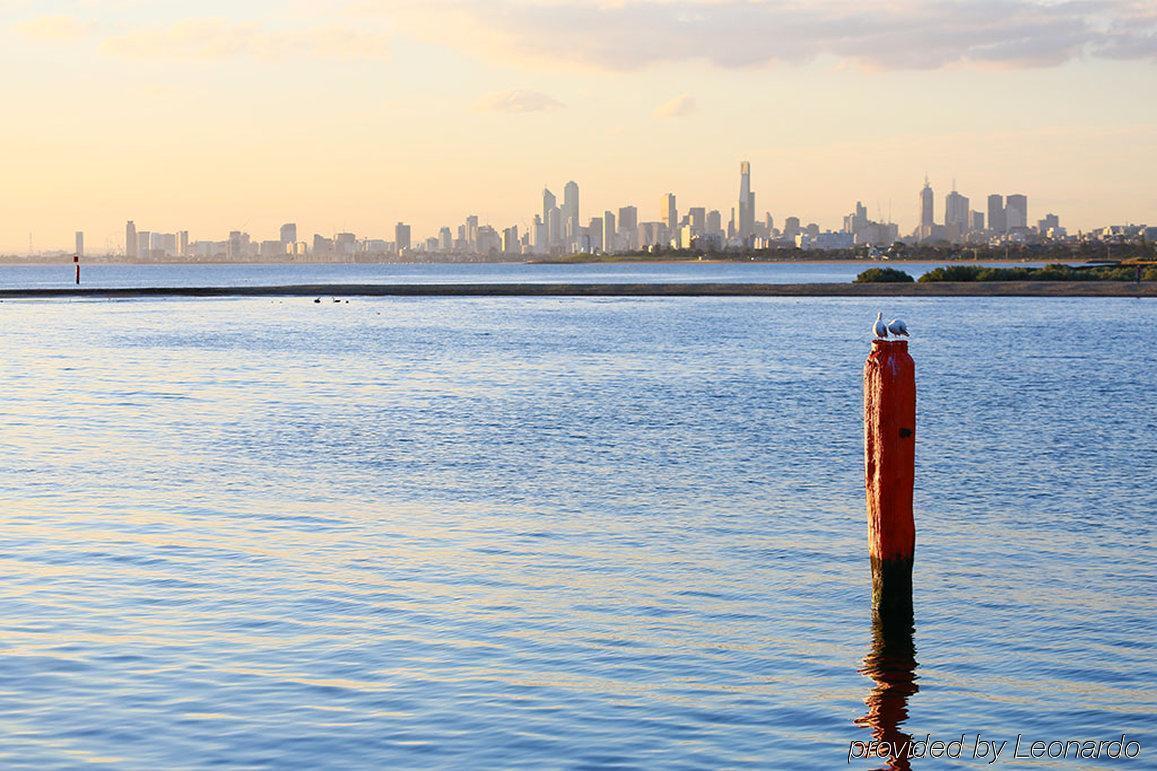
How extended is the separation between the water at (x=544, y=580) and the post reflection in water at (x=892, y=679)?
10cm

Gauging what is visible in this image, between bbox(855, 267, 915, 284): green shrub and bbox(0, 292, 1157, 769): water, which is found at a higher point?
bbox(855, 267, 915, 284): green shrub

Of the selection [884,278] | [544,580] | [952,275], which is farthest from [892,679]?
[884,278]

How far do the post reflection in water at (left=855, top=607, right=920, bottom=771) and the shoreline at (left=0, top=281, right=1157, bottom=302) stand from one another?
126 meters

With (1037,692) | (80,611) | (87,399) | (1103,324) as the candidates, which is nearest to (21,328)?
(87,399)

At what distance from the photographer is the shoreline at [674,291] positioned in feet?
461

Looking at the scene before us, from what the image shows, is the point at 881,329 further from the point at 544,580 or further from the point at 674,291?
the point at 674,291

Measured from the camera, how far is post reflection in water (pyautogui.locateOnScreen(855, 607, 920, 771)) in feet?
43.2

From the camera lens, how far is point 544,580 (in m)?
18.9

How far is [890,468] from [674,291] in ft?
450

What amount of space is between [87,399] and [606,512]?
85.0 feet

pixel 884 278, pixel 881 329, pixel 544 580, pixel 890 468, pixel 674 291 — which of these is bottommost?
pixel 544 580

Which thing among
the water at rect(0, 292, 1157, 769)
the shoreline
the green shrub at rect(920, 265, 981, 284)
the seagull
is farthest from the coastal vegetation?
the seagull

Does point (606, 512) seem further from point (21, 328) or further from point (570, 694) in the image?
point (21, 328)

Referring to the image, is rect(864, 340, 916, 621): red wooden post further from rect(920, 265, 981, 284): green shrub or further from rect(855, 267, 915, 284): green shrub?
rect(855, 267, 915, 284): green shrub
